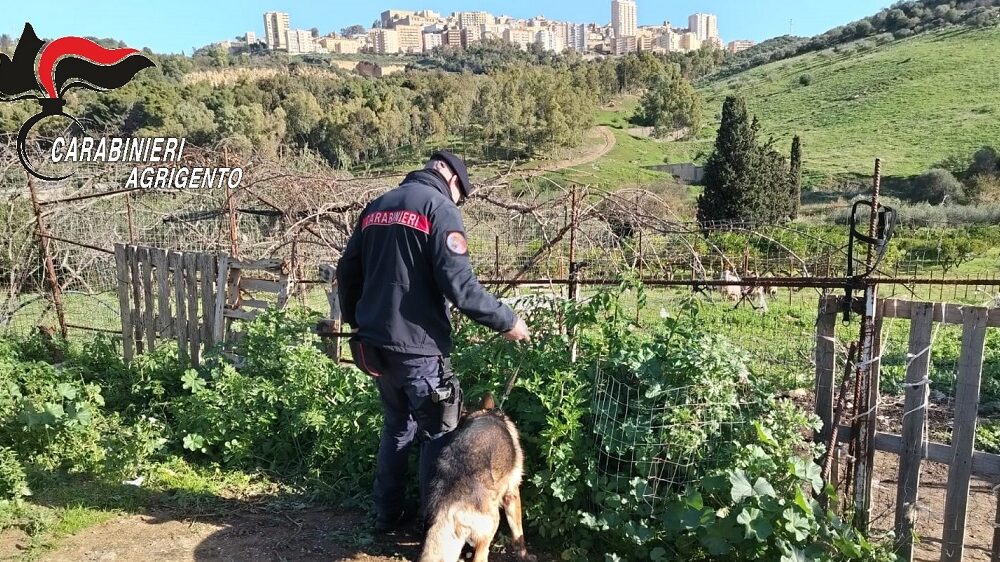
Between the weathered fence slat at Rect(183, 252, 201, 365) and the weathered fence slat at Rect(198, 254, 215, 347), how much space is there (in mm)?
88

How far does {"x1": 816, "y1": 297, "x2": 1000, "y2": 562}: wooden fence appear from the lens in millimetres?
3322

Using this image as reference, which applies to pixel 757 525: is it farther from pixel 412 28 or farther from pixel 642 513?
pixel 412 28

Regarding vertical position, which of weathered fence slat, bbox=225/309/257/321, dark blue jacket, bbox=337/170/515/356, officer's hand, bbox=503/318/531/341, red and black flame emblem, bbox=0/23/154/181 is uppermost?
red and black flame emblem, bbox=0/23/154/181

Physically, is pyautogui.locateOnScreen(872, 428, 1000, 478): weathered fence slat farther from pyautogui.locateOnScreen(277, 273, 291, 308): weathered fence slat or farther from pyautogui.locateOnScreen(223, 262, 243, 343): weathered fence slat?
pyautogui.locateOnScreen(223, 262, 243, 343): weathered fence slat

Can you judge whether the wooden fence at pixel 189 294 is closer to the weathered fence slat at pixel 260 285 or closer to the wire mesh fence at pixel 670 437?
the weathered fence slat at pixel 260 285

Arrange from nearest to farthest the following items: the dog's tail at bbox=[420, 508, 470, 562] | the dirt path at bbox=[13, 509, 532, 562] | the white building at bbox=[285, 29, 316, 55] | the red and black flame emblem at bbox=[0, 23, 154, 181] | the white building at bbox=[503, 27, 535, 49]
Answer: the dog's tail at bbox=[420, 508, 470, 562]
the dirt path at bbox=[13, 509, 532, 562]
the red and black flame emblem at bbox=[0, 23, 154, 181]
the white building at bbox=[285, 29, 316, 55]
the white building at bbox=[503, 27, 535, 49]

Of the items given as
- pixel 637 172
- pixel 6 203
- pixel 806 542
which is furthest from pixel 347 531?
pixel 637 172

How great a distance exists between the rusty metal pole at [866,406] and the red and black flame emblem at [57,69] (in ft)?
38.0

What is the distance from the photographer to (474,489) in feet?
10.4

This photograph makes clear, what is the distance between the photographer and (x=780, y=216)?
25078 mm

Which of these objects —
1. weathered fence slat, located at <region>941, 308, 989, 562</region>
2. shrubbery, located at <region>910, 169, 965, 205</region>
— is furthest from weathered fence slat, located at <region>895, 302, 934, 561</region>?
shrubbery, located at <region>910, 169, 965, 205</region>

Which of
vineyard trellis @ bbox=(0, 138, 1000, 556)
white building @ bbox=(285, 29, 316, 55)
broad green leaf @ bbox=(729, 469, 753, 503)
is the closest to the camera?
broad green leaf @ bbox=(729, 469, 753, 503)

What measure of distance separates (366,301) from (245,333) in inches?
109

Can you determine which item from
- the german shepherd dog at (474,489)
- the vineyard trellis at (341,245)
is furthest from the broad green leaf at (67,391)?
the german shepherd dog at (474,489)
